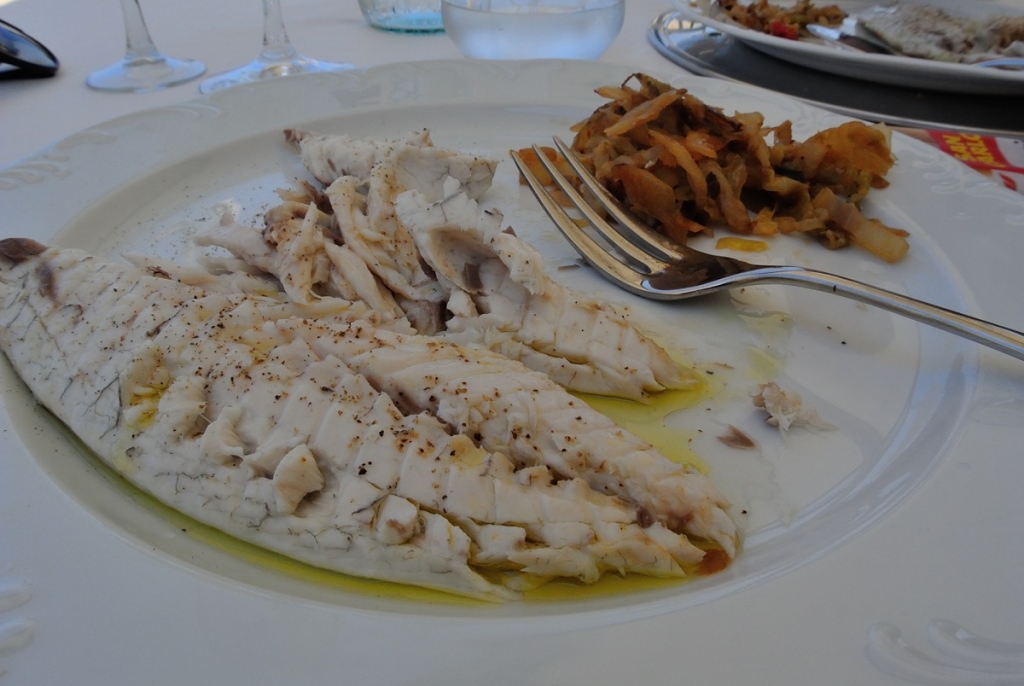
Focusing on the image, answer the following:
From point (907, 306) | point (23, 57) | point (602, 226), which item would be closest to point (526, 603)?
point (907, 306)

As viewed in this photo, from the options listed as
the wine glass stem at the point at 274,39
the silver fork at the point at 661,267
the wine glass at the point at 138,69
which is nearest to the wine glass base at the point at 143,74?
the wine glass at the point at 138,69

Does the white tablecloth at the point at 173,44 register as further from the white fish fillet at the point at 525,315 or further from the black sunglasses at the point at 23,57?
the white fish fillet at the point at 525,315

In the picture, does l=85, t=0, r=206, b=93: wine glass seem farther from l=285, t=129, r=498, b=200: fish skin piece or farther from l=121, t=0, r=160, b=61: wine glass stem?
l=285, t=129, r=498, b=200: fish skin piece

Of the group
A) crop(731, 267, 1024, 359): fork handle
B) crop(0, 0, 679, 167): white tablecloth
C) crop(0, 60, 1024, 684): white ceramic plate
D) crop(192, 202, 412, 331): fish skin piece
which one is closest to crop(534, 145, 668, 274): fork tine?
crop(0, 60, 1024, 684): white ceramic plate

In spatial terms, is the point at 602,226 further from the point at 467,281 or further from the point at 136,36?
the point at 136,36

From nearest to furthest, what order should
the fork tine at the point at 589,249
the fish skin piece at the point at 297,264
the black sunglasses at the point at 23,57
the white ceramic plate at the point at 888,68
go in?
the fish skin piece at the point at 297,264 < the fork tine at the point at 589,249 < the white ceramic plate at the point at 888,68 < the black sunglasses at the point at 23,57

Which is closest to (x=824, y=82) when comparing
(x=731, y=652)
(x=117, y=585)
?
(x=731, y=652)
